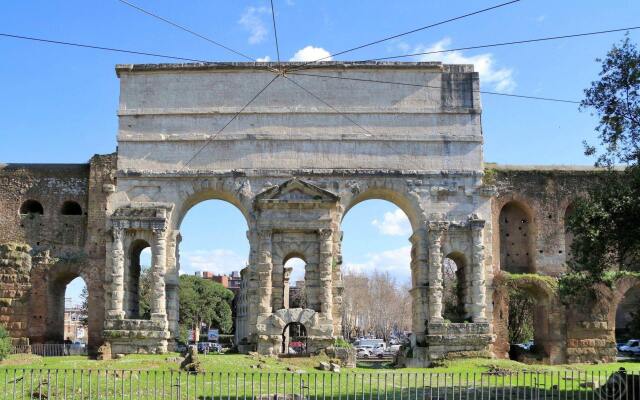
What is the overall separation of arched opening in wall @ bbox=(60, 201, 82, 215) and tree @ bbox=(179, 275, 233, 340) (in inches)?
971

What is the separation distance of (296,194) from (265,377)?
845cm

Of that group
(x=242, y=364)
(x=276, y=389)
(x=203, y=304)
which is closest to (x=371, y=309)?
(x=203, y=304)

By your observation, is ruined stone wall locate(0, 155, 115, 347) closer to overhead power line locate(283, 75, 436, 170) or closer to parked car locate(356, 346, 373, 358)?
overhead power line locate(283, 75, 436, 170)

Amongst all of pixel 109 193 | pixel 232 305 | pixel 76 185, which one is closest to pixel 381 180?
pixel 109 193

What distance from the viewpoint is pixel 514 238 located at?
31641 mm

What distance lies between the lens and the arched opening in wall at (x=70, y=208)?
3070 cm

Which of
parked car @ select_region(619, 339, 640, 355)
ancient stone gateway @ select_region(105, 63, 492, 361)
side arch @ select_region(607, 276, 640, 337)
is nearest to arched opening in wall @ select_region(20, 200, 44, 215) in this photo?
ancient stone gateway @ select_region(105, 63, 492, 361)

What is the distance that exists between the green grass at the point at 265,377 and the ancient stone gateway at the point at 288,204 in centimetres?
219

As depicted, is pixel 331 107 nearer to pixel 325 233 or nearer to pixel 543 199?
pixel 325 233

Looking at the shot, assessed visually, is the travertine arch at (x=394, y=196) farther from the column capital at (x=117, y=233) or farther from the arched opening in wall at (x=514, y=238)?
the column capital at (x=117, y=233)

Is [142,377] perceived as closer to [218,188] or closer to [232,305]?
[218,188]

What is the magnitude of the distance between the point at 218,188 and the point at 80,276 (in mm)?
6925

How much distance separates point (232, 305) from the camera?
209 ft

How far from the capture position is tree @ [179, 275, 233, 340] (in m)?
56.5
